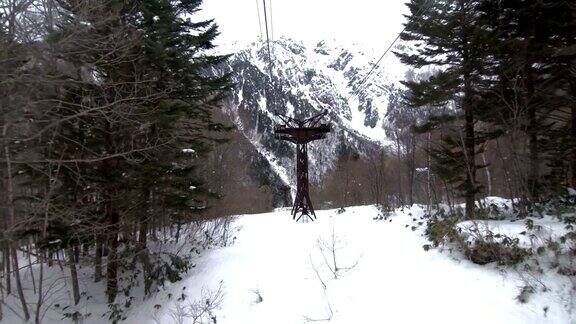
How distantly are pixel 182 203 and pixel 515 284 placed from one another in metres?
7.31

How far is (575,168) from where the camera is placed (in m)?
9.20

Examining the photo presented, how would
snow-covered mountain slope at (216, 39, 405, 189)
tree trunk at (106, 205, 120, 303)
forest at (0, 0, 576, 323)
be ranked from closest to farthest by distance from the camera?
1. forest at (0, 0, 576, 323)
2. tree trunk at (106, 205, 120, 303)
3. snow-covered mountain slope at (216, 39, 405, 189)

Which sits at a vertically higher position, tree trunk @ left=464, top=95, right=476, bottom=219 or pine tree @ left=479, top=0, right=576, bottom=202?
pine tree @ left=479, top=0, right=576, bottom=202

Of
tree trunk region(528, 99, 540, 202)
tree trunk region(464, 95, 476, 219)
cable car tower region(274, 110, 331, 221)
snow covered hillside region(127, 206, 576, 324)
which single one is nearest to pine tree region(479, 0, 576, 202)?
tree trunk region(528, 99, 540, 202)

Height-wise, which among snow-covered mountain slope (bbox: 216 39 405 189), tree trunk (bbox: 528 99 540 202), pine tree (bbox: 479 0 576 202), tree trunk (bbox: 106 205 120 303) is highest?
snow-covered mountain slope (bbox: 216 39 405 189)

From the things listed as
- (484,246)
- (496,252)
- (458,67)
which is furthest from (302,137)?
(496,252)

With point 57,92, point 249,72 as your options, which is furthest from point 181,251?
point 249,72

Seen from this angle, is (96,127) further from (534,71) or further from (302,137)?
(534,71)

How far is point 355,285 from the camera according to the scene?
23.8 feet

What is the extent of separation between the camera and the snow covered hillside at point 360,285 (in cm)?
552

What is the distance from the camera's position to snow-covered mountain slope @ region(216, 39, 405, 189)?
62788mm

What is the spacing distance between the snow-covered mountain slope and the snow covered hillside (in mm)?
28742

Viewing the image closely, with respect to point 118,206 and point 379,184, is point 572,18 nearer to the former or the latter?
point 118,206

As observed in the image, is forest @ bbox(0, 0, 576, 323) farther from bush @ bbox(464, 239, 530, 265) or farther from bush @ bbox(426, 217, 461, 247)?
bush @ bbox(464, 239, 530, 265)
